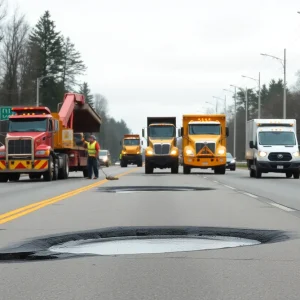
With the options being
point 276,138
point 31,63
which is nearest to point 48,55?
point 31,63

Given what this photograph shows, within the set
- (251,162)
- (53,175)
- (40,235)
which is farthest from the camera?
(251,162)

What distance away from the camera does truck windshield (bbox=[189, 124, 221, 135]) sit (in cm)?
4088

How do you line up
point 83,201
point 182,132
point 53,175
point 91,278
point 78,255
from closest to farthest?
point 91,278
point 78,255
point 83,201
point 53,175
point 182,132

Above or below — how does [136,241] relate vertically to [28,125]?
below

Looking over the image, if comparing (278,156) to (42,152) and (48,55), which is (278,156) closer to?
(42,152)

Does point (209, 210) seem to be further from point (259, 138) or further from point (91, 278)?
point (259, 138)

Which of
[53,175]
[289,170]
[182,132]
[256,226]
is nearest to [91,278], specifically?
[256,226]

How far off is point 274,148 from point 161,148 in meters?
10.2

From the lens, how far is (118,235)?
1066cm

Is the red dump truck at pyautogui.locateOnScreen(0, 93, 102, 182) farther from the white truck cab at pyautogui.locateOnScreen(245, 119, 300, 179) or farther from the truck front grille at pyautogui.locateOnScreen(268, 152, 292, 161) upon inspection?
the truck front grille at pyautogui.locateOnScreen(268, 152, 292, 161)

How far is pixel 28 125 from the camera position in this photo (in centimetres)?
3078

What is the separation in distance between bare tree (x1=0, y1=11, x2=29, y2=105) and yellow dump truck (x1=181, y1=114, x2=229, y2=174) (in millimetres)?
46619

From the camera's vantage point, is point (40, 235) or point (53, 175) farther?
point (53, 175)

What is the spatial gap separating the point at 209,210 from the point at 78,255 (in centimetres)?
657
